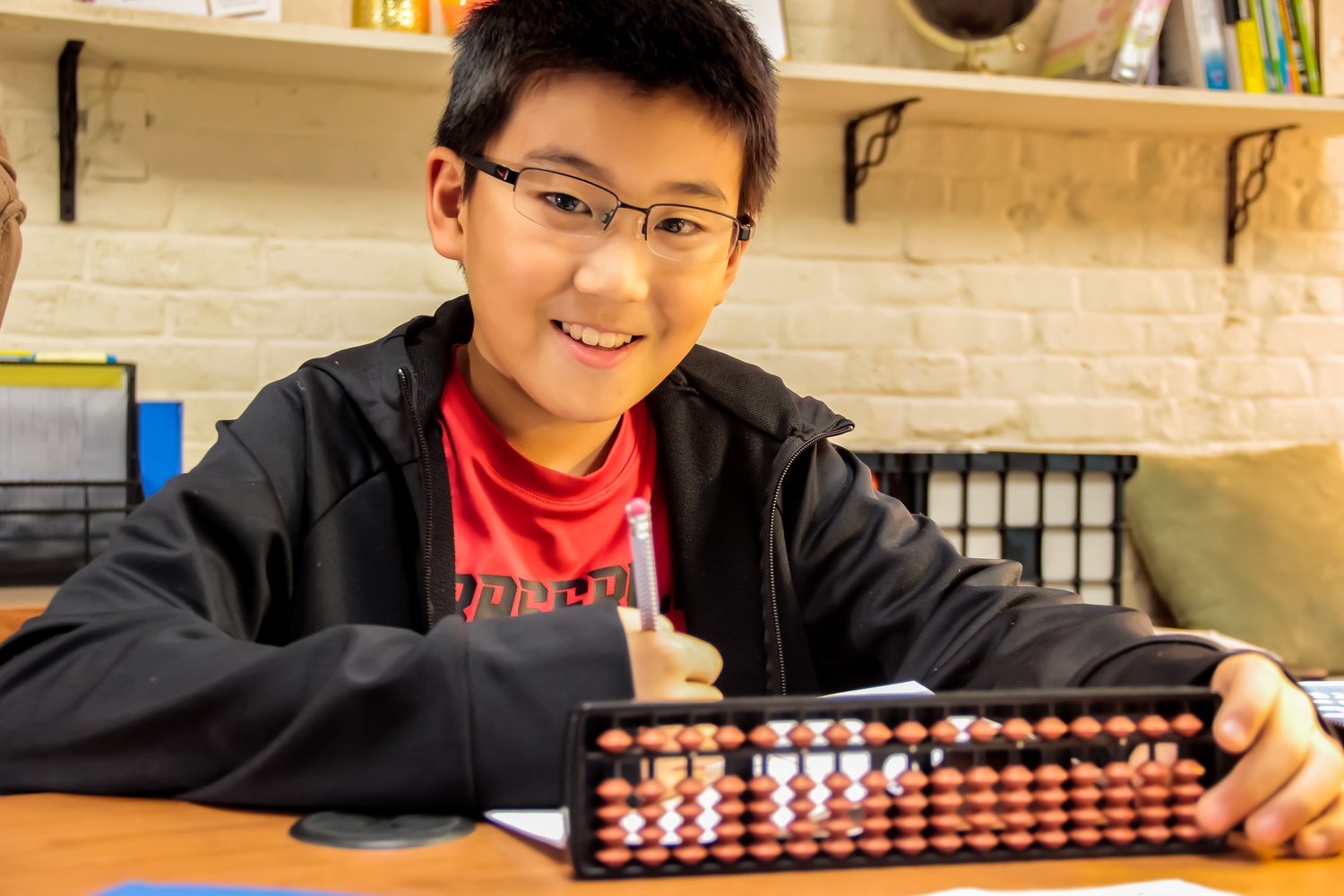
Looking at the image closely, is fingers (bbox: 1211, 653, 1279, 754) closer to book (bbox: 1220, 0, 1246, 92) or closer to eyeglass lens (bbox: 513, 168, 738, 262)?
eyeglass lens (bbox: 513, 168, 738, 262)

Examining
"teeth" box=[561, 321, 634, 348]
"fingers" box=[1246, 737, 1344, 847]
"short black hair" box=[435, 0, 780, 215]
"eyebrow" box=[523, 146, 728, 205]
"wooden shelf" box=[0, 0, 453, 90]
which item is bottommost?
"fingers" box=[1246, 737, 1344, 847]

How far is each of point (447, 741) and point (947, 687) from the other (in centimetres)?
54

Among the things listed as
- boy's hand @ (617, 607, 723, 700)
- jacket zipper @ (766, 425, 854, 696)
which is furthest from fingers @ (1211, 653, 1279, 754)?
jacket zipper @ (766, 425, 854, 696)

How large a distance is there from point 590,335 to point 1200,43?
1.68 meters

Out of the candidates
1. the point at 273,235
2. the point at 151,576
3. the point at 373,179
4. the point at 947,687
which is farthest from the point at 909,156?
the point at 151,576

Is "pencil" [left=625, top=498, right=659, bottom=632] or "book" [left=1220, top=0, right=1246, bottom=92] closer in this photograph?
"pencil" [left=625, top=498, right=659, bottom=632]

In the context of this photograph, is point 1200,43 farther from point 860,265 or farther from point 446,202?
point 446,202

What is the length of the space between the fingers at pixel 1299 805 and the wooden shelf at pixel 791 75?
164 centimetres

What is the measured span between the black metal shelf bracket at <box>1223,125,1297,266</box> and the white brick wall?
1.0 inches

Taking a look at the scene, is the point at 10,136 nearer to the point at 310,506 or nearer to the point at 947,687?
the point at 310,506

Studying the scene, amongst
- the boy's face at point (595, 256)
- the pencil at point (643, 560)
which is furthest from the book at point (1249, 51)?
the pencil at point (643, 560)

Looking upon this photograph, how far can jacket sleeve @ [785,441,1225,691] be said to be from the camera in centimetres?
88

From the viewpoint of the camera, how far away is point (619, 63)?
1.13 metres

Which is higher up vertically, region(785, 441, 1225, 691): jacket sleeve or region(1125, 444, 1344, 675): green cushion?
region(785, 441, 1225, 691): jacket sleeve
